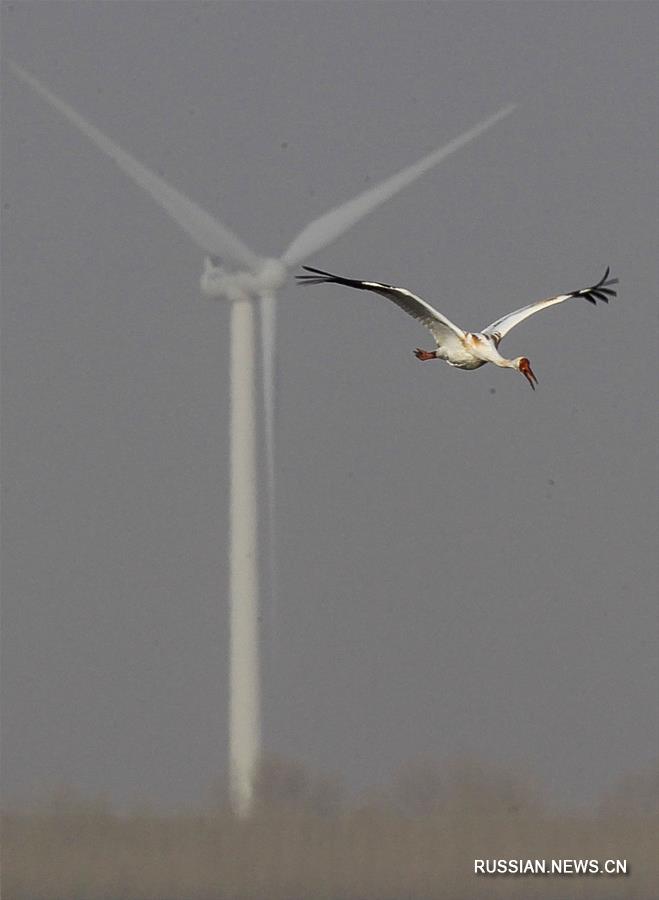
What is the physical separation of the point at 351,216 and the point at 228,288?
5873 millimetres

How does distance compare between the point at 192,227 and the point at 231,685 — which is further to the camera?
the point at 231,685

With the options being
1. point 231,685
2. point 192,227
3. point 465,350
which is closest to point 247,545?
point 231,685

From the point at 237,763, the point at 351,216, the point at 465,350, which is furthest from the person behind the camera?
the point at 237,763

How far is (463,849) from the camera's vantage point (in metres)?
61.5

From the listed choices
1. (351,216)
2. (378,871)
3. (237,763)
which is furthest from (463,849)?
(351,216)

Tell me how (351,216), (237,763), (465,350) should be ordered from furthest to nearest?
(237,763)
(351,216)
(465,350)

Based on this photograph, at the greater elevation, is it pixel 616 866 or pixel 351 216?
pixel 351 216

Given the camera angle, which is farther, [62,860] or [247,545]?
[247,545]

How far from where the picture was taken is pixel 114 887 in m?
61.3

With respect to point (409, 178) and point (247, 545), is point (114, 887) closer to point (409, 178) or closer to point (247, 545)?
point (247, 545)

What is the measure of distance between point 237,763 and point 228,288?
10.2 meters

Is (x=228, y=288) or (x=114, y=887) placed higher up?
(x=228, y=288)

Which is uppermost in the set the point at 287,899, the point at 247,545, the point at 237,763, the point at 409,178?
the point at 409,178

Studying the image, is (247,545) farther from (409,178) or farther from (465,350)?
(465,350)
